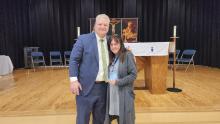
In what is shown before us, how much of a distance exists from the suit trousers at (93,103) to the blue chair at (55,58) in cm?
744

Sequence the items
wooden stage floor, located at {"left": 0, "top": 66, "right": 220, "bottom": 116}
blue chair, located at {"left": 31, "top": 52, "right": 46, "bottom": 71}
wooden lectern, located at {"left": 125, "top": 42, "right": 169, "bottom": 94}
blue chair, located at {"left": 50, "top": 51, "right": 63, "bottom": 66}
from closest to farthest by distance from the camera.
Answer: wooden stage floor, located at {"left": 0, "top": 66, "right": 220, "bottom": 116}, wooden lectern, located at {"left": 125, "top": 42, "right": 169, "bottom": 94}, blue chair, located at {"left": 31, "top": 52, "right": 46, "bottom": 71}, blue chair, located at {"left": 50, "top": 51, "right": 63, "bottom": 66}

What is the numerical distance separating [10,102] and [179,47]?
742 centimetres

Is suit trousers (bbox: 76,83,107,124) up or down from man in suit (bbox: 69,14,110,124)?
down

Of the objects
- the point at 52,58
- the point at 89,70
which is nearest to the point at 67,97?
the point at 89,70

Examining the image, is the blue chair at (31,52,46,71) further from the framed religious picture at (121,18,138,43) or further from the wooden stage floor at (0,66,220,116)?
the framed religious picture at (121,18,138,43)

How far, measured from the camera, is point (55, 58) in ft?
34.8

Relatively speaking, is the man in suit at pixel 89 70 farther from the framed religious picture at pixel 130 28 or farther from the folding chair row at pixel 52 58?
the framed religious picture at pixel 130 28

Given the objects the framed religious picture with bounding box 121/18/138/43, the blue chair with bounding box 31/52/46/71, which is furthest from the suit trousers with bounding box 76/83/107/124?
the framed religious picture with bounding box 121/18/138/43

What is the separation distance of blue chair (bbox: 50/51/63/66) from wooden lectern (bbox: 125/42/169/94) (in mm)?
5025

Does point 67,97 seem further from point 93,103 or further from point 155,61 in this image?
point 93,103

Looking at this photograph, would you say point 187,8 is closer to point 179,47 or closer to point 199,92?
point 179,47

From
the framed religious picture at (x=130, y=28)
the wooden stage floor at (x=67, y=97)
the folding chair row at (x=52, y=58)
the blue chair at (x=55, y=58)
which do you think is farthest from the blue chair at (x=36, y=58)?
the framed religious picture at (x=130, y=28)

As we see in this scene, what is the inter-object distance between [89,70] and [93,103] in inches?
14.3

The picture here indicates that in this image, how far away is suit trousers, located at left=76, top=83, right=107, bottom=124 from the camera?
2512mm
